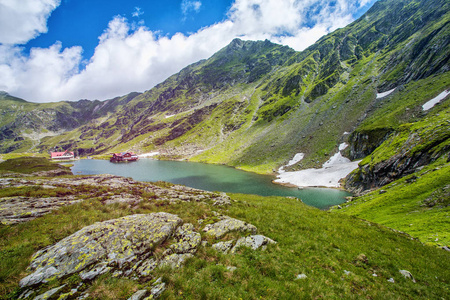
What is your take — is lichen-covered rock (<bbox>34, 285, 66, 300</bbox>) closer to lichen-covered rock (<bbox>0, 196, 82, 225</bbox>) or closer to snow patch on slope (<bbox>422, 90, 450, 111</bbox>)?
lichen-covered rock (<bbox>0, 196, 82, 225</bbox>)

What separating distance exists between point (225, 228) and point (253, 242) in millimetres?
2246

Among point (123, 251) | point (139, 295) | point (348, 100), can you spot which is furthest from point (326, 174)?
point (139, 295)

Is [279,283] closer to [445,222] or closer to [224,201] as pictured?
[224,201]

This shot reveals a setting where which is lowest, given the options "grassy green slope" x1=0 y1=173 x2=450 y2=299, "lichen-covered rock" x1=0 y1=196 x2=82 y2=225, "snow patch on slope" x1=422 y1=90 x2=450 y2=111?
"snow patch on slope" x1=422 y1=90 x2=450 y2=111

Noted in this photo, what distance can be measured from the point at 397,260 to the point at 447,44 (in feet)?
442

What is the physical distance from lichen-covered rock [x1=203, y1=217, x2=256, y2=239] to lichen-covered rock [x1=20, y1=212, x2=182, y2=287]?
275 cm

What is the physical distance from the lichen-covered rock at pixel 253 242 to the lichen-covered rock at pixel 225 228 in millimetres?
916

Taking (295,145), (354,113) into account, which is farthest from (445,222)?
(354,113)

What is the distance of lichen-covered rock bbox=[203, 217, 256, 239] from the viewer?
12.2 meters

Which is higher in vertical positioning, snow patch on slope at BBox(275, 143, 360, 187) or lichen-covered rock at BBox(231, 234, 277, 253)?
lichen-covered rock at BBox(231, 234, 277, 253)

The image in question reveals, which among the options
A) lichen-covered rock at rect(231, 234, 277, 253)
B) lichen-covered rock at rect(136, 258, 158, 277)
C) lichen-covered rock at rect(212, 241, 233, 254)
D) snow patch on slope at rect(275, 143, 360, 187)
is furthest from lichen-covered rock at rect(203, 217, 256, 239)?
snow patch on slope at rect(275, 143, 360, 187)

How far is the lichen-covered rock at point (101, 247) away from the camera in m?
7.01

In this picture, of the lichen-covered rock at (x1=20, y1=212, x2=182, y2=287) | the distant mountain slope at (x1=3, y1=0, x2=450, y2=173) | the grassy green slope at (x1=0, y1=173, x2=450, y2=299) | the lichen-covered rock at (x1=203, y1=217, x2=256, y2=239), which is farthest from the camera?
the distant mountain slope at (x1=3, y1=0, x2=450, y2=173)

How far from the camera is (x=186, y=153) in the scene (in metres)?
174
